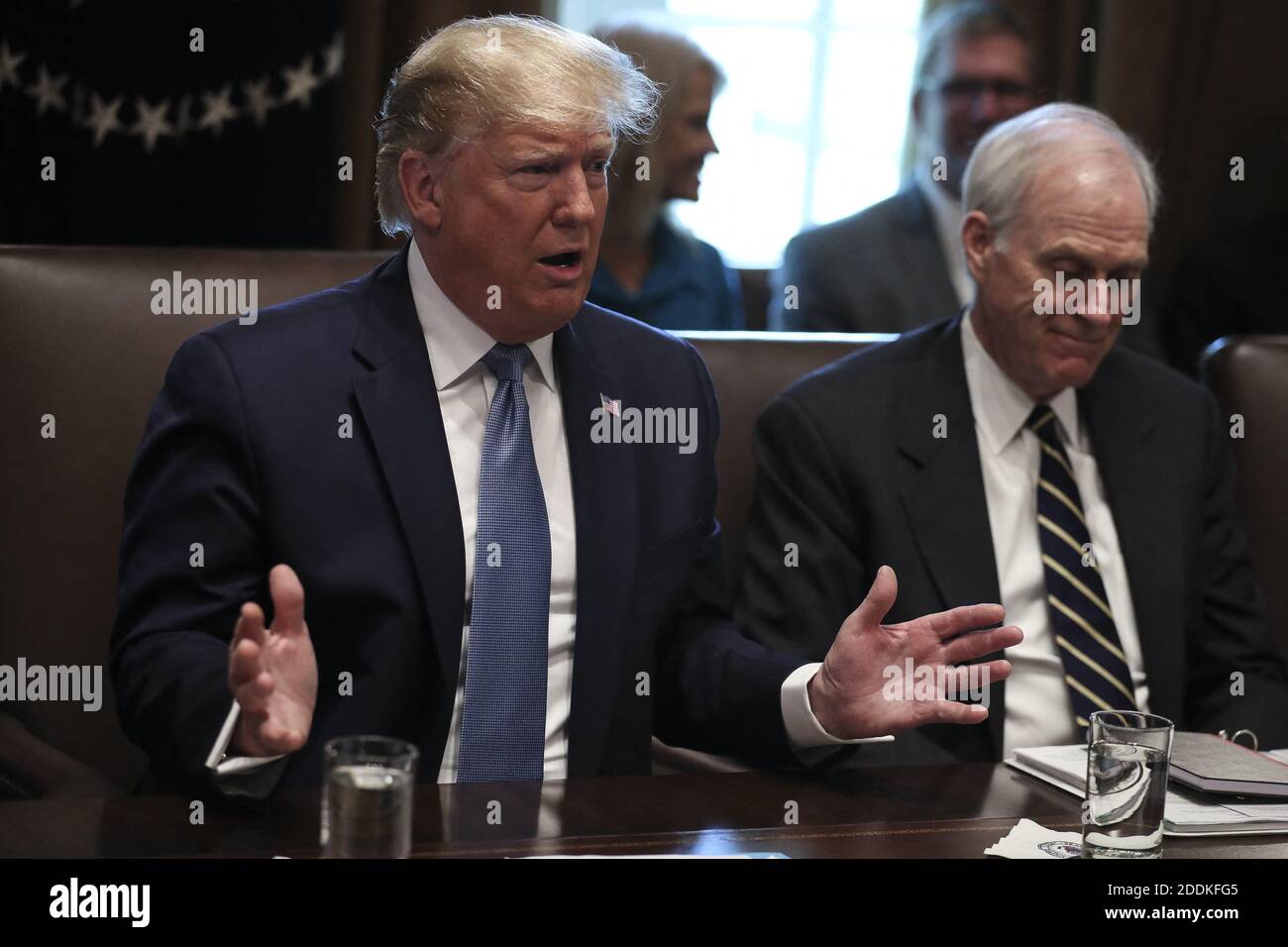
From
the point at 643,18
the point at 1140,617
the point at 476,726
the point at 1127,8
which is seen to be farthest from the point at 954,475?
the point at 1127,8

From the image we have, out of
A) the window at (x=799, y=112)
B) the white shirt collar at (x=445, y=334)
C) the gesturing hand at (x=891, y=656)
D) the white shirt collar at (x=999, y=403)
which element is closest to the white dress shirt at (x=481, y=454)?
the white shirt collar at (x=445, y=334)

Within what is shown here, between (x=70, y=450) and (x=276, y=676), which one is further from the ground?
(x=70, y=450)

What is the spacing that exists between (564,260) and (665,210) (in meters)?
1.26

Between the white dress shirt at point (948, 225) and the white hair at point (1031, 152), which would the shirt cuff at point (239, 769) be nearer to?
the white hair at point (1031, 152)

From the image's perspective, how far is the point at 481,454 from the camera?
5.61ft

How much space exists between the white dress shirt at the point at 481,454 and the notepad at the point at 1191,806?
0.25 meters

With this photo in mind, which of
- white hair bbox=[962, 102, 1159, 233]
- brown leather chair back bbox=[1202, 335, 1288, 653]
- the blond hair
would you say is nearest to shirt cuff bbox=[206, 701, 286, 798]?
white hair bbox=[962, 102, 1159, 233]

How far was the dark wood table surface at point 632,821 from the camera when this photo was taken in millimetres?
1285

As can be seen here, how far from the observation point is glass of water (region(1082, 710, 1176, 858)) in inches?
52.1

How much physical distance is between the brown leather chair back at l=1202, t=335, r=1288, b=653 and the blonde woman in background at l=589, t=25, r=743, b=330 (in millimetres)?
995

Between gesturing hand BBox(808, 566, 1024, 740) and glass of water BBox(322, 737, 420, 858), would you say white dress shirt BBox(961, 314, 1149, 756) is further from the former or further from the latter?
glass of water BBox(322, 737, 420, 858)

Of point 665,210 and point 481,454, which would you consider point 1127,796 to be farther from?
point 665,210

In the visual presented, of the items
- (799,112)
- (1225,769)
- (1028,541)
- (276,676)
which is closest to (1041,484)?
(1028,541)

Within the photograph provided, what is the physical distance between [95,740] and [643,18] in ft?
5.88
